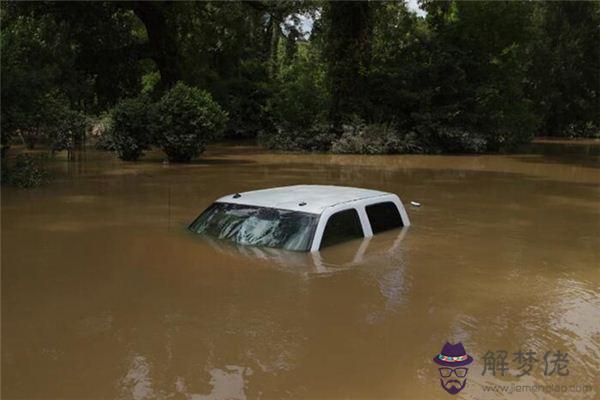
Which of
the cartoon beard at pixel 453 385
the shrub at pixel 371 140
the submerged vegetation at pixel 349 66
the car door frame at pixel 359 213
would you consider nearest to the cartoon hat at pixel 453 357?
the cartoon beard at pixel 453 385

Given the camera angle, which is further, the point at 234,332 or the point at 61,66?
the point at 61,66

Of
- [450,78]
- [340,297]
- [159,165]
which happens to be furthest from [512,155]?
[340,297]

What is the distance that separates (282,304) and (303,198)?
250 centimetres

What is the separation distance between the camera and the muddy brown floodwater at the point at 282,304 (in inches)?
206

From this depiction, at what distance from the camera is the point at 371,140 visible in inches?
1091

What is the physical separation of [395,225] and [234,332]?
16.4 ft

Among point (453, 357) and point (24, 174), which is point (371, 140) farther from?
point (453, 357)

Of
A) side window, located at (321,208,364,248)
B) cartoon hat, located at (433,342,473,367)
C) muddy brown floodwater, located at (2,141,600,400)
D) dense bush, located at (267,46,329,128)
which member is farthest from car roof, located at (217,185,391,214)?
dense bush, located at (267,46,329,128)

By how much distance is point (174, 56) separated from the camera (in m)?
31.8

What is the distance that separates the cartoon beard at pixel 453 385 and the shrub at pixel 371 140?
22.6 m

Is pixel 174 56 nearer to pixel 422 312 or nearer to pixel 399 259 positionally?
pixel 399 259

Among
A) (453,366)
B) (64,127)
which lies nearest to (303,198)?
(453,366)

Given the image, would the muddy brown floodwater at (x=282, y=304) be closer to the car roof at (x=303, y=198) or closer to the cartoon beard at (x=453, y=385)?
the cartoon beard at (x=453, y=385)

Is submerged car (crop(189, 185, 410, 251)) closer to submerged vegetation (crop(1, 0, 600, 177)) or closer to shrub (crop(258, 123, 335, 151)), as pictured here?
submerged vegetation (crop(1, 0, 600, 177))
